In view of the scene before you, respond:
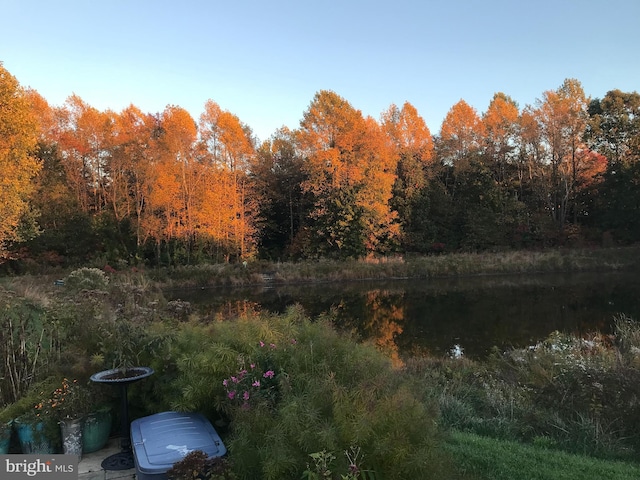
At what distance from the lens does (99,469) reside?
357 centimetres

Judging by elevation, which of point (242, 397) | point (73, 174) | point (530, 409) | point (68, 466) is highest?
point (73, 174)

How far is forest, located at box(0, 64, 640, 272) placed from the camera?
90.0ft

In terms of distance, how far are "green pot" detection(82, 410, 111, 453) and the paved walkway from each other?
5 centimetres

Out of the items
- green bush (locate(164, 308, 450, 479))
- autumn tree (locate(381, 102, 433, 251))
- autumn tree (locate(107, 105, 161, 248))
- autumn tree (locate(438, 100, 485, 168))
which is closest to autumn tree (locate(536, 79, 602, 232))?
autumn tree (locate(438, 100, 485, 168))

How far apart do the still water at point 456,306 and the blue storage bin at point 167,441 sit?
4672 millimetres

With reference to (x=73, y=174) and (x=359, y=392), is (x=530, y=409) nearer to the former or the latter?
(x=359, y=392)

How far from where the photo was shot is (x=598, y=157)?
33750mm

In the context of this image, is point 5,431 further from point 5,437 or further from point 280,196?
point 280,196

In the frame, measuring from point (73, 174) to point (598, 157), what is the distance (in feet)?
117

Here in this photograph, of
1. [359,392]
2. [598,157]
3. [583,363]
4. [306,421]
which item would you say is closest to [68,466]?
[306,421]

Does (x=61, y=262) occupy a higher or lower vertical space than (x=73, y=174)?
lower

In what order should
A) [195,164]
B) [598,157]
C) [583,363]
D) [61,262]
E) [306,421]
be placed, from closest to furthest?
[306,421]
[583,363]
[61,262]
[195,164]
[598,157]

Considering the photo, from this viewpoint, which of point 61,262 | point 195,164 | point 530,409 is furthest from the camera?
point 195,164

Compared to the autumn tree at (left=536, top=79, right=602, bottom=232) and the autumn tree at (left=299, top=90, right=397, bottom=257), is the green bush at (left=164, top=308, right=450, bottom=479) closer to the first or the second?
the autumn tree at (left=299, top=90, right=397, bottom=257)
